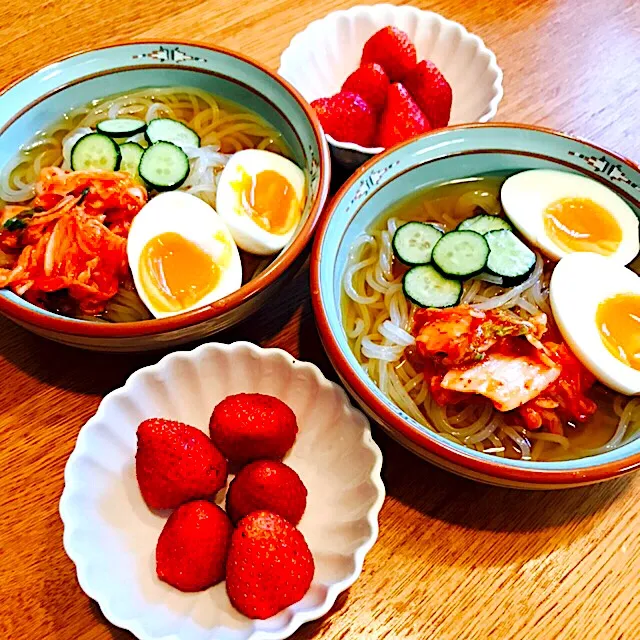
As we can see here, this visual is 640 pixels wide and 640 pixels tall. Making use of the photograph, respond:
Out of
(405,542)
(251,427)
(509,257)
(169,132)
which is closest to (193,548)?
(251,427)

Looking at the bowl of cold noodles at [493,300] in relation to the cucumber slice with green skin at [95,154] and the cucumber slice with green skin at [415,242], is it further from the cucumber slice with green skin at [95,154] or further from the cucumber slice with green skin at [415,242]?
the cucumber slice with green skin at [95,154]

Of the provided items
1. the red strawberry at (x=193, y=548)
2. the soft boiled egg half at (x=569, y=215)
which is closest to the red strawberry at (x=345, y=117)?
the soft boiled egg half at (x=569, y=215)

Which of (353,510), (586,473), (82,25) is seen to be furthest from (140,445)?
(82,25)

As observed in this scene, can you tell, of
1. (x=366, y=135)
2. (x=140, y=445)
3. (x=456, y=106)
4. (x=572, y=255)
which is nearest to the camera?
(x=140, y=445)

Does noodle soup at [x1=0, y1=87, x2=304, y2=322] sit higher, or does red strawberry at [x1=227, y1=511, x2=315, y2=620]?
noodle soup at [x1=0, y1=87, x2=304, y2=322]

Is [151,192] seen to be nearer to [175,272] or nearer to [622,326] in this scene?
[175,272]

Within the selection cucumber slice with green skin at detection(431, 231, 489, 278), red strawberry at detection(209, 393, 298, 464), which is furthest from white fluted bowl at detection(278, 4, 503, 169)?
red strawberry at detection(209, 393, 298, 464)

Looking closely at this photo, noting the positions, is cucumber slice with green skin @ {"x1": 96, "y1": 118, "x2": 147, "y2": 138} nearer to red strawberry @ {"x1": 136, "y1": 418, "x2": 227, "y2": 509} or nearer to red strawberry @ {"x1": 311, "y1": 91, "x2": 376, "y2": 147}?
red strawberry @ {"x1": 311, "y1": 91, "x2": 376, "y2": 147}

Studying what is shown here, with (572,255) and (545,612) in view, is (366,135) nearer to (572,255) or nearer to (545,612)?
(572,255)
